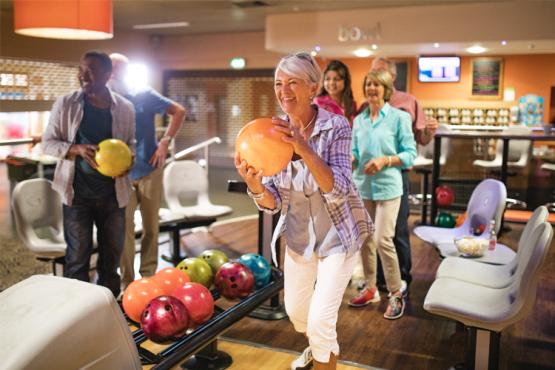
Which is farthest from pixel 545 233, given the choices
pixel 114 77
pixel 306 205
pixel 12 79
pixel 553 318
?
pixel 12 79

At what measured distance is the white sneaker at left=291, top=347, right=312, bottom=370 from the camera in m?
2.85

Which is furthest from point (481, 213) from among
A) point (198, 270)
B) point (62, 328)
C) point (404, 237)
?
point (62, 328)

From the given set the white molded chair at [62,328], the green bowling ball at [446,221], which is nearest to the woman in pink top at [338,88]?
the green bowling ball at [446,221]

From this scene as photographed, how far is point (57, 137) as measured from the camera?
335 cm

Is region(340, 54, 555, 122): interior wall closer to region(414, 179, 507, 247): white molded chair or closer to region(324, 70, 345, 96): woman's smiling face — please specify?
region(414, 179, 507, 247): white molded chair

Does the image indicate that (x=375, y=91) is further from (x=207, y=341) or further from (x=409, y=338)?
(x=207, y=341)

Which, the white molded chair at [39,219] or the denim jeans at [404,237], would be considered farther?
the denim jeans at [404,237]

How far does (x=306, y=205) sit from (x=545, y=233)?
106cm

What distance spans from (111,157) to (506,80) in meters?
7.29

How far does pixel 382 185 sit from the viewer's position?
349 cm

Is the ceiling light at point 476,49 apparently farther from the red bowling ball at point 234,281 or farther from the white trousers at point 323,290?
the white trousers at point 323,290

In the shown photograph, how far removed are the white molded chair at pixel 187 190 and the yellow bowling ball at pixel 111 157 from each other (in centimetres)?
181

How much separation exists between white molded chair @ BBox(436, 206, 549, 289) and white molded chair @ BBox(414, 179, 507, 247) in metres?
0.54

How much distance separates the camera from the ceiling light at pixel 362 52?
29.7 feet
